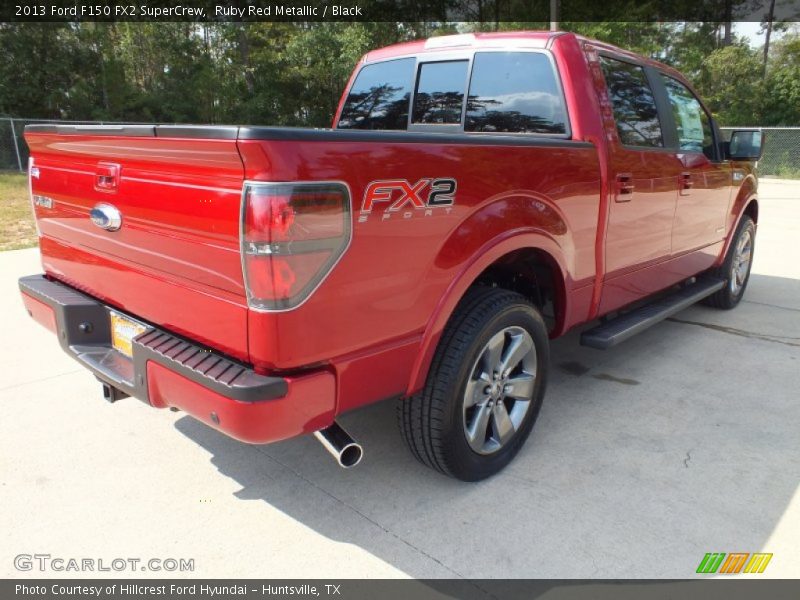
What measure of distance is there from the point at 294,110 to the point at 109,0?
333 inches

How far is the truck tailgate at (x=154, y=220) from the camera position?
1940mm

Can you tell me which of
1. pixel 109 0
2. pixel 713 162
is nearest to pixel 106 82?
pixel 109 0

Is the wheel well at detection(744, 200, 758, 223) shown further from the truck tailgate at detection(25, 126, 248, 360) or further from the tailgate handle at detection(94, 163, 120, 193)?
the tailgate handle at detection(94, 163, 120, 193)

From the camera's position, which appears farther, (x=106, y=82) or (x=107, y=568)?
(x=106, y=82)

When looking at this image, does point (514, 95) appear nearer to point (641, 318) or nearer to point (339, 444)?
point (641, 318)

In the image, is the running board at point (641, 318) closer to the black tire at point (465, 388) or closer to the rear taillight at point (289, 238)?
the black tire at point (465, 388)

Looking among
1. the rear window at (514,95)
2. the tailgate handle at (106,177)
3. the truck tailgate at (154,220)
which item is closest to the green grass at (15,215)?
the truck tailgate at (154,220)

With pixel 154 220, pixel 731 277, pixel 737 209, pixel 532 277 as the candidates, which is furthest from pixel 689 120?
pixel 154 220

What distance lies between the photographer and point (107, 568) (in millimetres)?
2277

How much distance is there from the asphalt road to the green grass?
215 inches

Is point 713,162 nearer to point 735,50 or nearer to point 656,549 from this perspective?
point 656,549

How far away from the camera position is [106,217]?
2.45 meters

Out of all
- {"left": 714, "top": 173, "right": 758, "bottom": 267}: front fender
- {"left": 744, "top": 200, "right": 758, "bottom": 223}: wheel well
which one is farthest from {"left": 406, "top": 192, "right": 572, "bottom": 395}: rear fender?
{"left": 744, "top": 200, "right": 758, "bottom": 223}: wheel well

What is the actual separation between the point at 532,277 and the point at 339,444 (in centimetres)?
151
